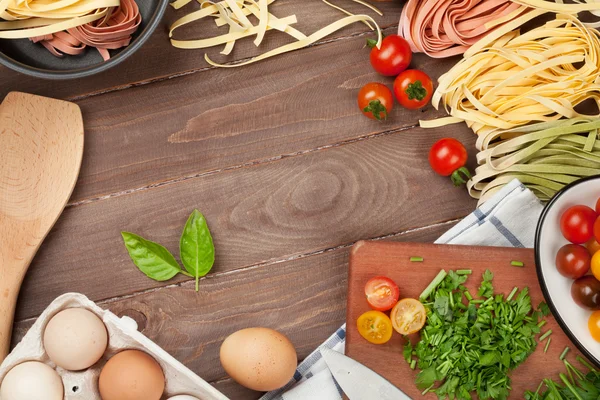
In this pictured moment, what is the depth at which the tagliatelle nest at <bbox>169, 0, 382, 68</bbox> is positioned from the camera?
1.59 metres

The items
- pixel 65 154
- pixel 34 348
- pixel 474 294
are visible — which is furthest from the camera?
pixel 65 154

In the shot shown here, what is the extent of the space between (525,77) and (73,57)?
1.13m

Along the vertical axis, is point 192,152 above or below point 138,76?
below

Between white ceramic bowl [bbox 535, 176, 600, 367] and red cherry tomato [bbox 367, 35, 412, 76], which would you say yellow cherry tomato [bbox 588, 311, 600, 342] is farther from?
red cherry tomato [bbox 367, 35, 412, 76]

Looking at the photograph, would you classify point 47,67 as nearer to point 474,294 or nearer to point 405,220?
point 405,220

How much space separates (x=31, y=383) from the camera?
124 cm

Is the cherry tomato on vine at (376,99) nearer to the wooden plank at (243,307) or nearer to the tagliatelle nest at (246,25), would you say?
the tagliatelle nest at (246,25)

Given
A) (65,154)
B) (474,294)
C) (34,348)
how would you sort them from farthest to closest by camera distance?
(65,154) → (474,294) → (34,348)

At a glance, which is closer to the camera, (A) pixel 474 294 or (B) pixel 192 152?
(A) pixel 474 294

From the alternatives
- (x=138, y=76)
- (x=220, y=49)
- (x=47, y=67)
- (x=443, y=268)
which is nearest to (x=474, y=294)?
(x=443, y=268)

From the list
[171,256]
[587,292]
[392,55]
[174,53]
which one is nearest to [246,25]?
[174,53]

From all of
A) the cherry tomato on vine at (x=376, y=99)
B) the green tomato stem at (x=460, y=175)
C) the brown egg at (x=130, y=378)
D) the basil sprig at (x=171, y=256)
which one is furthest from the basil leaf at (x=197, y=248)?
the green tomato stem at (x=460, y=175)

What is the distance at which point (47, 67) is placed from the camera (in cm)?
149

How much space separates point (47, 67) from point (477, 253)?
44.3 inches
